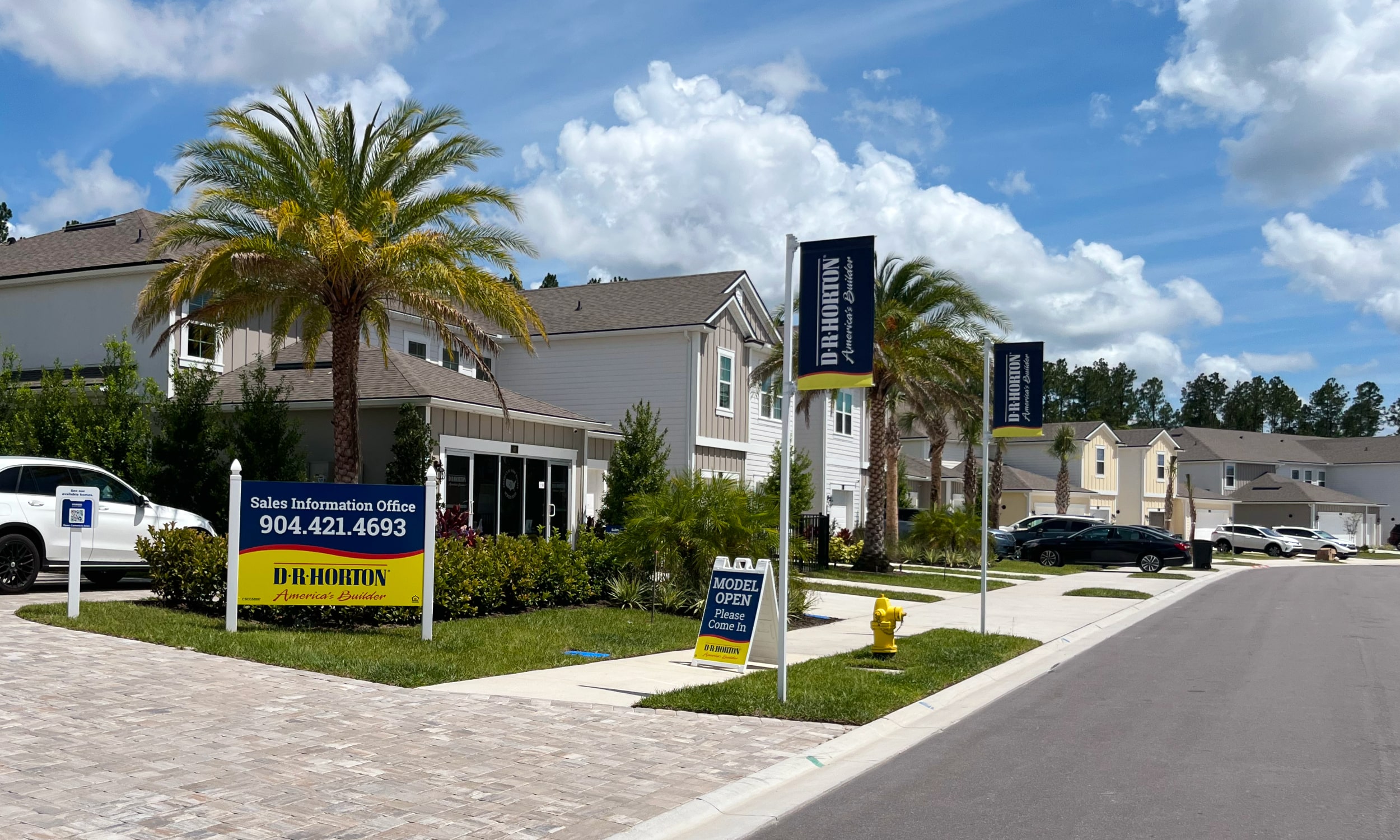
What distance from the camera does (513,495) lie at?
81.8ft

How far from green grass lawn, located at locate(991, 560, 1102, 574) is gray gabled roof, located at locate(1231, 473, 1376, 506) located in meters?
43.7

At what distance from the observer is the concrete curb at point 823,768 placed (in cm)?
647

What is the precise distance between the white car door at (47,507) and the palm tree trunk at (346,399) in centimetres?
349

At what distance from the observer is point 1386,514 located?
3221 inches

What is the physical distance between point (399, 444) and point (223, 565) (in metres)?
8.00

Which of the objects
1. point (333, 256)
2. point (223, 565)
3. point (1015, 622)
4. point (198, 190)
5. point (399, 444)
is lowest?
point (1015, 622)

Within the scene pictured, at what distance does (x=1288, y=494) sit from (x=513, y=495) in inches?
2642

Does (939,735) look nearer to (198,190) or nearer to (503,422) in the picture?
(198,190)

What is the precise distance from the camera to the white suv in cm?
1495

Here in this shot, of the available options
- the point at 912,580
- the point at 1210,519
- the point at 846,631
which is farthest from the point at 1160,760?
the point at 1210,519

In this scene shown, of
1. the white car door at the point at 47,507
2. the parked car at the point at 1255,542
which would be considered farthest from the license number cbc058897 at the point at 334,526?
the parked car at the point at 1255,542

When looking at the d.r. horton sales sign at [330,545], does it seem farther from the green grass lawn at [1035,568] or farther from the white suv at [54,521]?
the green grass lawn at [1035,568]

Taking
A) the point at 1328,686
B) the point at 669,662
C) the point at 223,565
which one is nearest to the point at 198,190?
the point at 223,565

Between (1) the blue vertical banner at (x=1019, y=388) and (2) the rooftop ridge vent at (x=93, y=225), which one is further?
(2) the rooftop ridge vent at (x=93, y=225)
